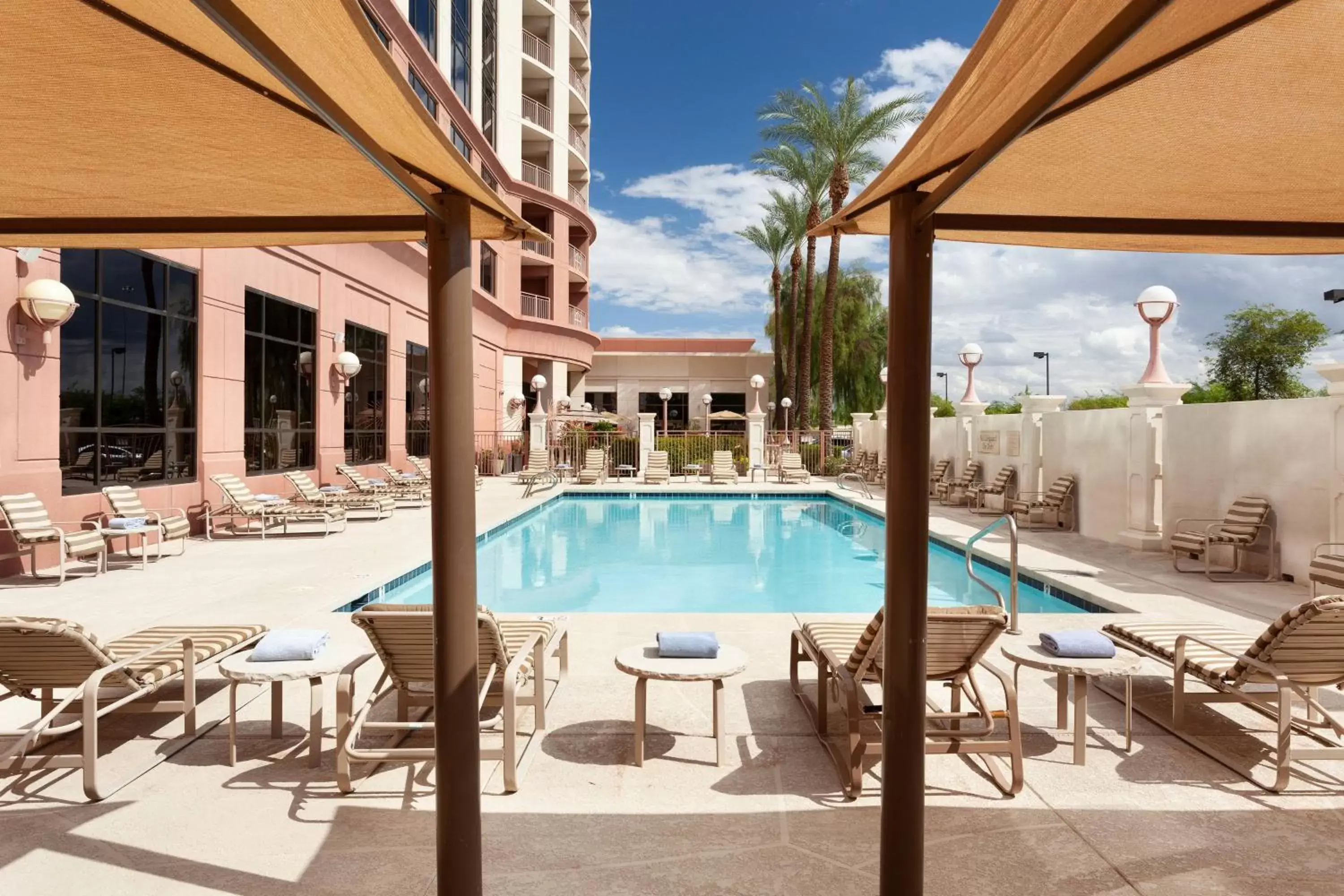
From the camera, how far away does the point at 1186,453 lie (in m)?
9.73

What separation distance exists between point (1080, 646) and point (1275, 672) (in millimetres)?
820

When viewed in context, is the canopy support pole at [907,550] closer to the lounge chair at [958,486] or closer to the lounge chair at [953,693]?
the lounge chair at [953,693]

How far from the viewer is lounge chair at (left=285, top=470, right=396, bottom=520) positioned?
12961 millimetres

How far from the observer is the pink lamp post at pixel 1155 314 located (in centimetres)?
988

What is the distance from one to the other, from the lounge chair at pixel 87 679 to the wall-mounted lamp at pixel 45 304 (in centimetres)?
598

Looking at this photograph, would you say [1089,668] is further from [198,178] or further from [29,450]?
[29,450]

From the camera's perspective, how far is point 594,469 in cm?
2042

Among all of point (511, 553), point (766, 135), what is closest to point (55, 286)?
point (511, 553)

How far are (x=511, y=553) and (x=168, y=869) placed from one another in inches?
354

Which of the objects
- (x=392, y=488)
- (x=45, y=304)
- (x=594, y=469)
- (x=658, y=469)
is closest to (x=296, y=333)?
(x=392, y=488)

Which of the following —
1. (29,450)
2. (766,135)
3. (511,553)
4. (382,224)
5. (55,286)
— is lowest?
(511,553)

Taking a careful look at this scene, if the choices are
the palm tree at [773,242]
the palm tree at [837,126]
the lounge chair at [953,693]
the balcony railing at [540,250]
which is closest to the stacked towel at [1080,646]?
the lounge chair at [953,693]

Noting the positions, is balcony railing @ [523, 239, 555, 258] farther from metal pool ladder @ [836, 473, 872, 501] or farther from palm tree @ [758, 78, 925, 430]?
metal pool ladder @ [836, 473, 872, 501]

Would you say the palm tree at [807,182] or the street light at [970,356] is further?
the palm tree at [807,182]
